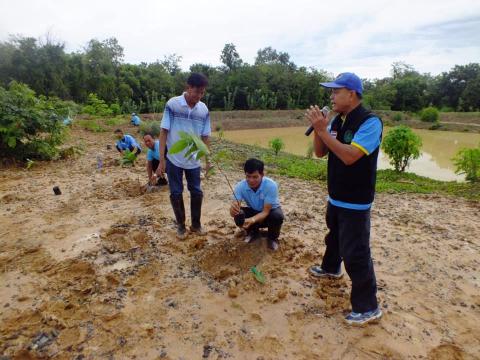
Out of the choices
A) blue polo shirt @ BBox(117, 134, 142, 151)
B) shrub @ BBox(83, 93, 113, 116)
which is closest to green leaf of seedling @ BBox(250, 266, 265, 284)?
blue polo shirt @ BBox(117, 134, 142, 151)

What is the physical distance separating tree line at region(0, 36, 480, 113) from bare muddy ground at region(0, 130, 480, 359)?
19.2 meters

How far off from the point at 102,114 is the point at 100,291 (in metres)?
15.6

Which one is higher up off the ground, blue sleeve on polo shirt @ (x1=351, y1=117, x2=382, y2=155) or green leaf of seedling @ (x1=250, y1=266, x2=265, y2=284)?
blue sleeve on polo shirt @ (x1=351, y1=117, x2=382, y2=155)

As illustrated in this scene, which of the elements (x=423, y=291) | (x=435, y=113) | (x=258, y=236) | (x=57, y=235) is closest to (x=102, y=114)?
(x=57, y=235)

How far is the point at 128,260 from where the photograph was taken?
318 cm

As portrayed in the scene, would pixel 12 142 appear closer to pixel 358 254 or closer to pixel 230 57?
pixel 358 254

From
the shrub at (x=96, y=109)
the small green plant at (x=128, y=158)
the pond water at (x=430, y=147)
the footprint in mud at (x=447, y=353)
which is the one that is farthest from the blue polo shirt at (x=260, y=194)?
the shrub at (x=96, y=109)

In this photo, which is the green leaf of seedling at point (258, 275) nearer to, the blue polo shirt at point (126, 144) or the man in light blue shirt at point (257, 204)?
the man in light blue shirt at point (257, 204)

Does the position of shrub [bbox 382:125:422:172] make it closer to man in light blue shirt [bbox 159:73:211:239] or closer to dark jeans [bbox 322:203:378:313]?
man in light blue shirt [bbox 159:73:211:239]

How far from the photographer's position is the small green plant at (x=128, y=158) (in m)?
7.01

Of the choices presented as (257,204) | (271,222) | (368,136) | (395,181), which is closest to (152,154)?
(257,204)

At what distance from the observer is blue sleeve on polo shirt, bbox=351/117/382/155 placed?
6.74 ft

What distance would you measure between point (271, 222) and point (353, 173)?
4.01 feet

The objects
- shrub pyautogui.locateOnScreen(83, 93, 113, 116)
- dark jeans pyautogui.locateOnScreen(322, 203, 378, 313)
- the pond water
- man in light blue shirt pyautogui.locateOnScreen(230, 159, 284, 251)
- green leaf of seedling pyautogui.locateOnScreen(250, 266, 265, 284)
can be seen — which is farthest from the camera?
shrub pyautogui.locateOnScreen(83, 93, 113, 116)
